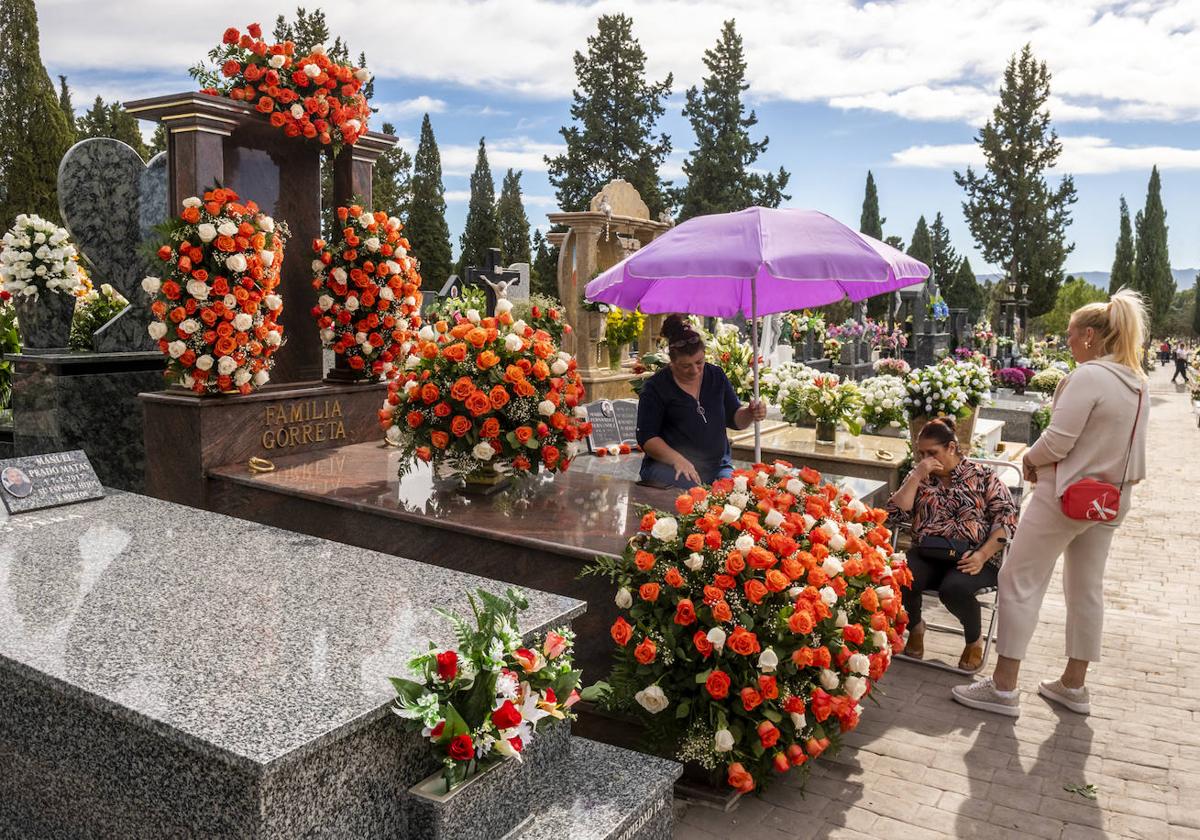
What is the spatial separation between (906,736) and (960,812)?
2.22ft

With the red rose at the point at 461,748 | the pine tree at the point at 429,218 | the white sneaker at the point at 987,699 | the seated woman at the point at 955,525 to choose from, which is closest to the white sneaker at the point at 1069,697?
the white sneaker at the point at 987,699

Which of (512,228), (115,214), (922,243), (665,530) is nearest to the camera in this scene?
(665,530)

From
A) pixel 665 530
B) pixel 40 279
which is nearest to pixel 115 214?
pixel 40 279

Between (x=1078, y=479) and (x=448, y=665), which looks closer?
(x=448, y=665)

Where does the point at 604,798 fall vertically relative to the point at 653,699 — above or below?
below

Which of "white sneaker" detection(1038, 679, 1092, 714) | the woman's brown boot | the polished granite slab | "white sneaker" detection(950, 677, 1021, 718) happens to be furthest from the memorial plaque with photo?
"white sneaker" detection(1038, 679, 1092, 714)

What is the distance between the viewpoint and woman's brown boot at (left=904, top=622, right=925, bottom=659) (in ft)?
17.5

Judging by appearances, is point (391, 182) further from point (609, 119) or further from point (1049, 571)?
point (1049, 571)

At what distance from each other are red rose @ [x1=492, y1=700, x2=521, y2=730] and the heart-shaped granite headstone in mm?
6673

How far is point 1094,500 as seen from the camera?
4.34 meters

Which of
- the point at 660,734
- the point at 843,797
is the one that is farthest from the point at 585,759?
the point at 843,797

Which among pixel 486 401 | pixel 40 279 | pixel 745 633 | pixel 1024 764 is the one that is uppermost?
pixel 40 279

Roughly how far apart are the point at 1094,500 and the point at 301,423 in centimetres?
499

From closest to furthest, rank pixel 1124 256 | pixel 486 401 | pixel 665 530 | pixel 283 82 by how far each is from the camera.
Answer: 1. pixel 665 530
2. pixel 486 401
3. pixel 283 82
4. pixel 1124 256
